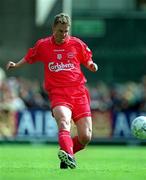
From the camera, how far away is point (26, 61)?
1498 centimetres

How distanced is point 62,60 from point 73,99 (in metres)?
0.61

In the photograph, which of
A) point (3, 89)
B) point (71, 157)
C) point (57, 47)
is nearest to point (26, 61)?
point (57, 47)

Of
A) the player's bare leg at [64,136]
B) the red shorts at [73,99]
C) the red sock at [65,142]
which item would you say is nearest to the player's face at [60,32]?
the red shorts at [73,99]

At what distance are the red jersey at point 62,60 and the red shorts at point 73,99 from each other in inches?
3.2

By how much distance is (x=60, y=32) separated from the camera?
14344mm

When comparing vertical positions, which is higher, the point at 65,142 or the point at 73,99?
the point at 73,99

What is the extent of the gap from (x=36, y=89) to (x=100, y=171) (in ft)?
59.3

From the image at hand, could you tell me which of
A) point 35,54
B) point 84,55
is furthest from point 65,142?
point 35,54

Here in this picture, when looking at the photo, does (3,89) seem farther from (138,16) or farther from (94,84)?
(138,16)

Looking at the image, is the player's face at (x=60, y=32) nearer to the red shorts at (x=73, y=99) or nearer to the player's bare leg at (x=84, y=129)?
the red shorts at (x=73, y=99)

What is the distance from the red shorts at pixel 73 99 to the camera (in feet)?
47.1

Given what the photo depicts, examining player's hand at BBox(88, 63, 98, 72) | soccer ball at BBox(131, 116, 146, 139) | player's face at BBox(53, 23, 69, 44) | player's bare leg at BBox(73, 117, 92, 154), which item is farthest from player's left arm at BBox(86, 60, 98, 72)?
soccer ball at BBox(131, 116, 146, 139)

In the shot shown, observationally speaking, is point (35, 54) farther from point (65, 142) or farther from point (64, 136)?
point (65, 142)

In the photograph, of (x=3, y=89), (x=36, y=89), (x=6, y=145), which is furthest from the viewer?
(x=36, y=89)
